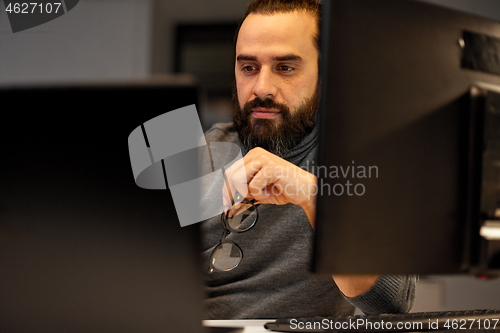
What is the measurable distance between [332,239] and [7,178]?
303 mm

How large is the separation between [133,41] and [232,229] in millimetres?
2086

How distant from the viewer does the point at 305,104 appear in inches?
38.6

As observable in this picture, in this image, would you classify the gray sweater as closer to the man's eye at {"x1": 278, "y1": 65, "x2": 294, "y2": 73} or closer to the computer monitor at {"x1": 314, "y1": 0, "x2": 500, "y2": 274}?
the man's eye at {"x1": 278, "y1": 65, "x2": 294, "y2": 73}

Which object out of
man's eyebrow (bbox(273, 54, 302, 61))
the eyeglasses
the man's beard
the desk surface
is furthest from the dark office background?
the desk surface

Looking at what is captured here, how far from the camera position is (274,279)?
0.86 meters

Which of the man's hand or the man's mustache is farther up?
the man's mustache

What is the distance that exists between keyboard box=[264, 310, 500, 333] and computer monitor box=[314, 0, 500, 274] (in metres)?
0.10

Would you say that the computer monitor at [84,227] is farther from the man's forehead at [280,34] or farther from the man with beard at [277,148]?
the man's forehead at [280,34]

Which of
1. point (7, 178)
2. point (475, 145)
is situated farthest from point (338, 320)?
point (7, 178)

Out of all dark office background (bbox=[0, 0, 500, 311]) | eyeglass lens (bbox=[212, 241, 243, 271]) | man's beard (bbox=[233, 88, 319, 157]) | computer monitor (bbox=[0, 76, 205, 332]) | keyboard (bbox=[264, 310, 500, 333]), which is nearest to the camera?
computer monitor (bbox=[0, 76, 205, 332])

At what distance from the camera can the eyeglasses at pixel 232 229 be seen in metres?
0.56

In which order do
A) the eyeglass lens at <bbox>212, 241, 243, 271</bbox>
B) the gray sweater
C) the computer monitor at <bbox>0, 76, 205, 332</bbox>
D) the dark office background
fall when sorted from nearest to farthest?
1. the computer monitor at <bbox>0, 76, 205, 332</bbox>
2. the eyeglass lens at <bbox>212, 241, 243, 271</bbox>
3. the gray sweater
4. the dark office background

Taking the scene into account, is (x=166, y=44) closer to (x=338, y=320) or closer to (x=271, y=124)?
(x=271, y=124)

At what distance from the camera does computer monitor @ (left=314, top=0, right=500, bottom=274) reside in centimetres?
35
